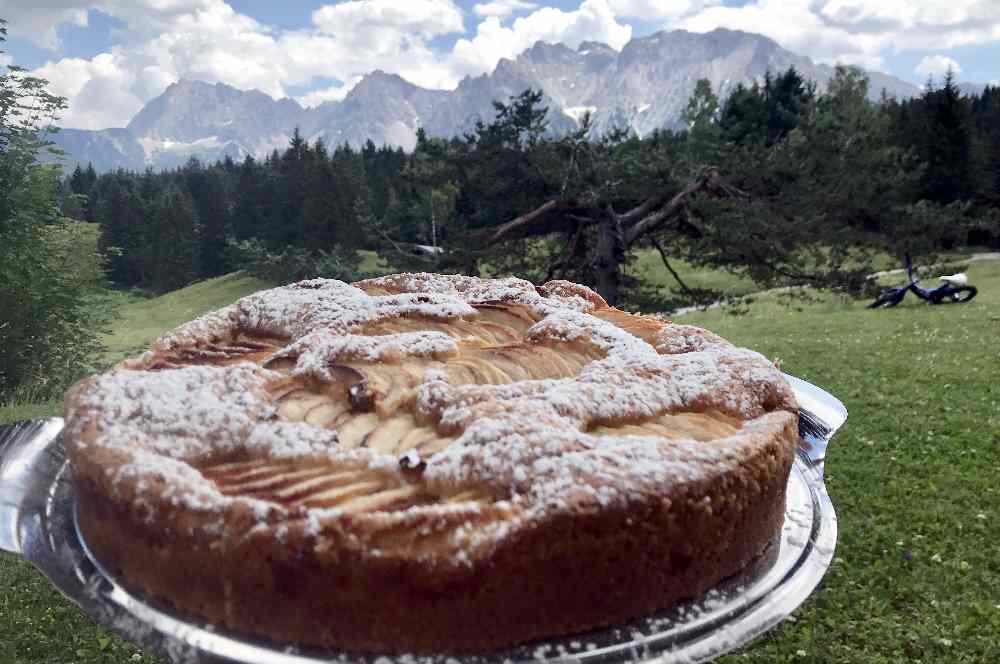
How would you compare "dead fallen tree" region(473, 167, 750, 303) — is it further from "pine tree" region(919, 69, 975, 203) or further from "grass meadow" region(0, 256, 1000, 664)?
"pine tree" region(919, 69, 975, 203)

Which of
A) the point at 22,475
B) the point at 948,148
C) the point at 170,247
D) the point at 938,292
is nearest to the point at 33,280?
the point at 22,475

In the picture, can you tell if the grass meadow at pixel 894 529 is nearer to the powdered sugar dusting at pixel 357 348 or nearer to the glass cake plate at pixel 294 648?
the glass cake plate at pixel 294 648

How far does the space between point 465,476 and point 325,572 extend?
41 centimetres

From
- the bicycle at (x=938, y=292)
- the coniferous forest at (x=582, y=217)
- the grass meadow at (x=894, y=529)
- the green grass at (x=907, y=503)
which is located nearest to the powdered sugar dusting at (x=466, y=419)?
the green grass at (x=907, y=503)

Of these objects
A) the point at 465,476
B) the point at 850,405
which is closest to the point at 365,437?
the point at 465,476

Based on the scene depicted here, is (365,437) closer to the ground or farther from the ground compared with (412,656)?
farther from the ground

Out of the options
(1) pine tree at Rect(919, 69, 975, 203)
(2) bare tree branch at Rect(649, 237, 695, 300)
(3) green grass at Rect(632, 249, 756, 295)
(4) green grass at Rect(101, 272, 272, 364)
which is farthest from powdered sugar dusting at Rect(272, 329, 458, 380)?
(1) pine tree at Rect(919, 69, 975, 203)

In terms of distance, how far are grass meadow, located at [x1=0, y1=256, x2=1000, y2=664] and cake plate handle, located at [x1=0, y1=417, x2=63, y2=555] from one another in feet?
3.81

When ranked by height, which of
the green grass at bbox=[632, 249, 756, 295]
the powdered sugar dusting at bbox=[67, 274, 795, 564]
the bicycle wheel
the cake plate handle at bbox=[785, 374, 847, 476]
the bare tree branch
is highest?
the powdered sugar dusting at bbox=[67, 274, 795, 564]

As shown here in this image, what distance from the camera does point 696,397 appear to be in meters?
2.56

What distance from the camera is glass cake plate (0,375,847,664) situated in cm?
170

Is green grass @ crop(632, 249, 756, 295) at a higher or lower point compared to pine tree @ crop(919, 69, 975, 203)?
lower

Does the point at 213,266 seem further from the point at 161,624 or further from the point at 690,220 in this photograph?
the point at 161,624

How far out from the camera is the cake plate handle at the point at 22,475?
217cm
